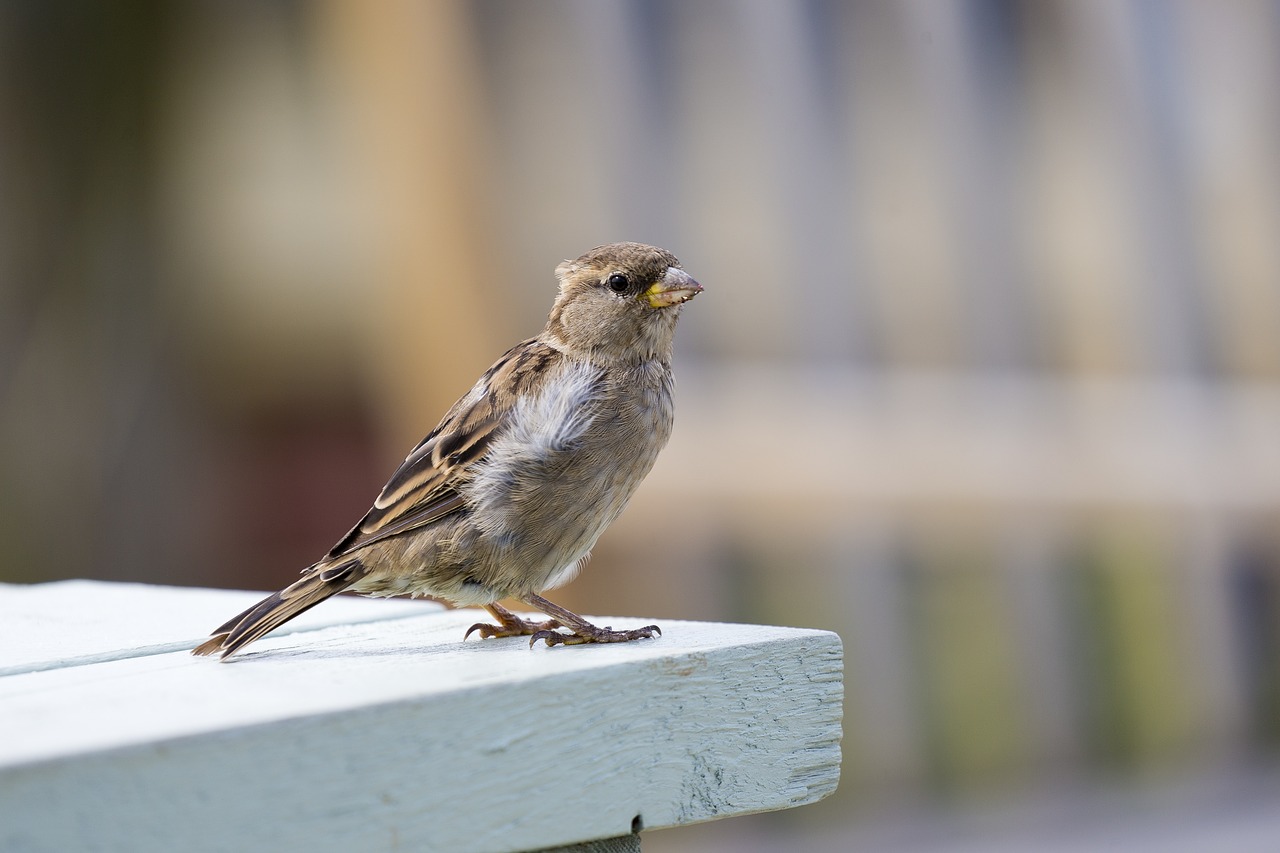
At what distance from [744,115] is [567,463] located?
8.59ft

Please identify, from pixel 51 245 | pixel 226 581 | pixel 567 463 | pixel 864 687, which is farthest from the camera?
pixel 51 245

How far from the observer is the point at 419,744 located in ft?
5.34

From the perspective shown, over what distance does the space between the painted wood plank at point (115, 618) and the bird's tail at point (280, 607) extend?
0.12 m

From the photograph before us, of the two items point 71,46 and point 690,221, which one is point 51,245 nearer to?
point 71,46

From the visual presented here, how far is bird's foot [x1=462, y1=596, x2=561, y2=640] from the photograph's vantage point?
7.91 ft

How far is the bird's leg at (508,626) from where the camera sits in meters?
2.42

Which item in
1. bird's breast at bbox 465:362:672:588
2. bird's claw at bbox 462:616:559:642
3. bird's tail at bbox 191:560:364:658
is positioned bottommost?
bird's claw at bbox 462:616:559:642

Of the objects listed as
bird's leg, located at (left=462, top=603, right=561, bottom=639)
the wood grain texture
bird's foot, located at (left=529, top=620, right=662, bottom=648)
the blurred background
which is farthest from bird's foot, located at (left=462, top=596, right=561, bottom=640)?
the blurred background

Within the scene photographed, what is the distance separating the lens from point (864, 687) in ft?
15.5

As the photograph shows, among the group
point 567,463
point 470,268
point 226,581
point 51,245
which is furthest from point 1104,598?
point 51,245

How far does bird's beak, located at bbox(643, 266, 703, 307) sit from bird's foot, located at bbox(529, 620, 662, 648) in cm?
64

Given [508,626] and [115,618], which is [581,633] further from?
[115,618]

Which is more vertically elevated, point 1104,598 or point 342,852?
point 342,852

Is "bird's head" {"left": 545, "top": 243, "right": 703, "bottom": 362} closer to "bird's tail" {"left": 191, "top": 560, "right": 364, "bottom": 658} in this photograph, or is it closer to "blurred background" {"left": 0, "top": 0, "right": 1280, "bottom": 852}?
"bird's tail" {"left": 191, "top": 560, "right": 364, "bottom": 658}
